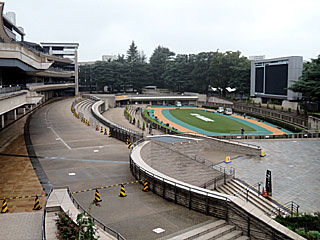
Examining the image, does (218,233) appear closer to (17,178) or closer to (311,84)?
(17,178)

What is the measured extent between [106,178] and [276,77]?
162ft

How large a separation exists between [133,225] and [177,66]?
93242mm

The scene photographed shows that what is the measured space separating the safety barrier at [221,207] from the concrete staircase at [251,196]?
3.66 m

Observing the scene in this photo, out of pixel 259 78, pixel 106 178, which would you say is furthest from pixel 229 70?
pixel 106 178

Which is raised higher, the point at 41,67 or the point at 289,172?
the point at 41,67

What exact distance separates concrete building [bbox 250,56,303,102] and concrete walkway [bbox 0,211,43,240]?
47.7m

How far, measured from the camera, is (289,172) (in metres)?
23.0

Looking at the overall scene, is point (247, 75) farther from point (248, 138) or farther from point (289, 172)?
point (289, 172)

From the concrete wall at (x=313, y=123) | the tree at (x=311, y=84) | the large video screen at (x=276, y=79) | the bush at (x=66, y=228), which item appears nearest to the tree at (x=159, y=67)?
the large video screen at (x=276, y=79)

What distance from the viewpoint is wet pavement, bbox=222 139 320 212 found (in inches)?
730

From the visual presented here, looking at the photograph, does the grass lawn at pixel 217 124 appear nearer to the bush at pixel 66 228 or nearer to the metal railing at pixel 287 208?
the metal railing at pixel 287 208

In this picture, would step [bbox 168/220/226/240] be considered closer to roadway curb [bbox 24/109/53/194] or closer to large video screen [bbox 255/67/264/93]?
roadway curb [bbox 24/109/53/194]

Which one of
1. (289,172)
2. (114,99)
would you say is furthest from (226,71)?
(289,172)

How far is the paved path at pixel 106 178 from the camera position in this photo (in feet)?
43.4
